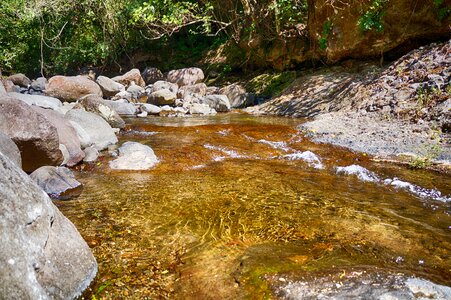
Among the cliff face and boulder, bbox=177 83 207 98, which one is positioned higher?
the cliff face

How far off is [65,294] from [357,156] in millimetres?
4555

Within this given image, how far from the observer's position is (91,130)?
649cm

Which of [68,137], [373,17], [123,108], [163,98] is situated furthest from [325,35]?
[68,137]

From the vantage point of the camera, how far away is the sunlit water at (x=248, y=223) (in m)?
2.35

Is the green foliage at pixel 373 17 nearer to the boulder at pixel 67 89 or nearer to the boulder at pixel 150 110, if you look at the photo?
the boulder at pixel 150 110

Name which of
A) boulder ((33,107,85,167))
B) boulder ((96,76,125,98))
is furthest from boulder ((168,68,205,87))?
boulder ((33,107,85,167))

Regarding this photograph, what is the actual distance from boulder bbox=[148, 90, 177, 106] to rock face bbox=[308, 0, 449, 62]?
16.7 ft

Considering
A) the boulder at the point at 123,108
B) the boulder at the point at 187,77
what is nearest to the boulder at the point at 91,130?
the boulder at the point at 123,108

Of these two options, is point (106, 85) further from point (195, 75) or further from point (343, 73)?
point (343, 73)

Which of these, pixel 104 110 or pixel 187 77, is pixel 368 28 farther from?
pixel 187 77

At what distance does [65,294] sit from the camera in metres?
2.03

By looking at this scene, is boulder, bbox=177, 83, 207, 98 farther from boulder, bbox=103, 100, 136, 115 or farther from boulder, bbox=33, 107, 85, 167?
boulder, bbox=33, 107, 85, 167

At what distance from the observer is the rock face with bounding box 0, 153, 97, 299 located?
5.96ft

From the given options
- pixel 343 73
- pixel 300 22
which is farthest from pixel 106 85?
pixel 343 73
